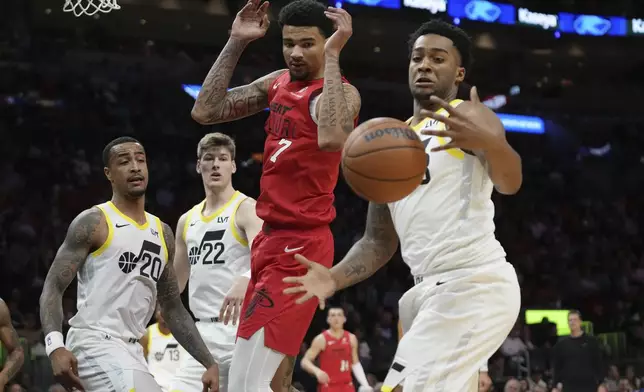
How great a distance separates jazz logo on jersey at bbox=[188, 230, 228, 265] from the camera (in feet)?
23.4

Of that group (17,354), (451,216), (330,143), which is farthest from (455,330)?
(17,354)

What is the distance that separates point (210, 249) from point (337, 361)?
5.37m

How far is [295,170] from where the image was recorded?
16.8 ft

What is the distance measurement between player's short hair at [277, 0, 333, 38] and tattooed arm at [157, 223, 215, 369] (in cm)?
175

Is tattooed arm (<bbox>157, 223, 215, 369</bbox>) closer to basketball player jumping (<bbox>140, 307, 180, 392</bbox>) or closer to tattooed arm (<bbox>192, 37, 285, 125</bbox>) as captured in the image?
tattooed arm (<bbox>192, 37, 285, 125</bbox>)

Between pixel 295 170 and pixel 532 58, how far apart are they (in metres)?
21.6

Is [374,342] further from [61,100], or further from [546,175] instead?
[546,175]

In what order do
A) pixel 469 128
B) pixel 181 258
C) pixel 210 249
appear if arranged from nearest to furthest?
1. pixel 469 128
2. pixel 210 249
3. pixel 181 258

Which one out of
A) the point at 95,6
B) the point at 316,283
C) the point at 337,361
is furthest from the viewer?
the point at 337,361

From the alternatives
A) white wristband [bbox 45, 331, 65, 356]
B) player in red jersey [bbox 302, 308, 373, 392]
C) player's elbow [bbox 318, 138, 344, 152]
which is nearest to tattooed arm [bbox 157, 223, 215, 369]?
white wristband [bbox 45, 331, 65, 356]

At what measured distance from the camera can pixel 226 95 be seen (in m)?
5.50

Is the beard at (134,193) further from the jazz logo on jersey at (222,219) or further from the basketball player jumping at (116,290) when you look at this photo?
the jazz logo on jersey at (222,219)

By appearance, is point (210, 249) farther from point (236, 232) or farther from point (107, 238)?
point (107, 238)

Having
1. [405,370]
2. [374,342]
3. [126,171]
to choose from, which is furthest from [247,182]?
[405,370]
